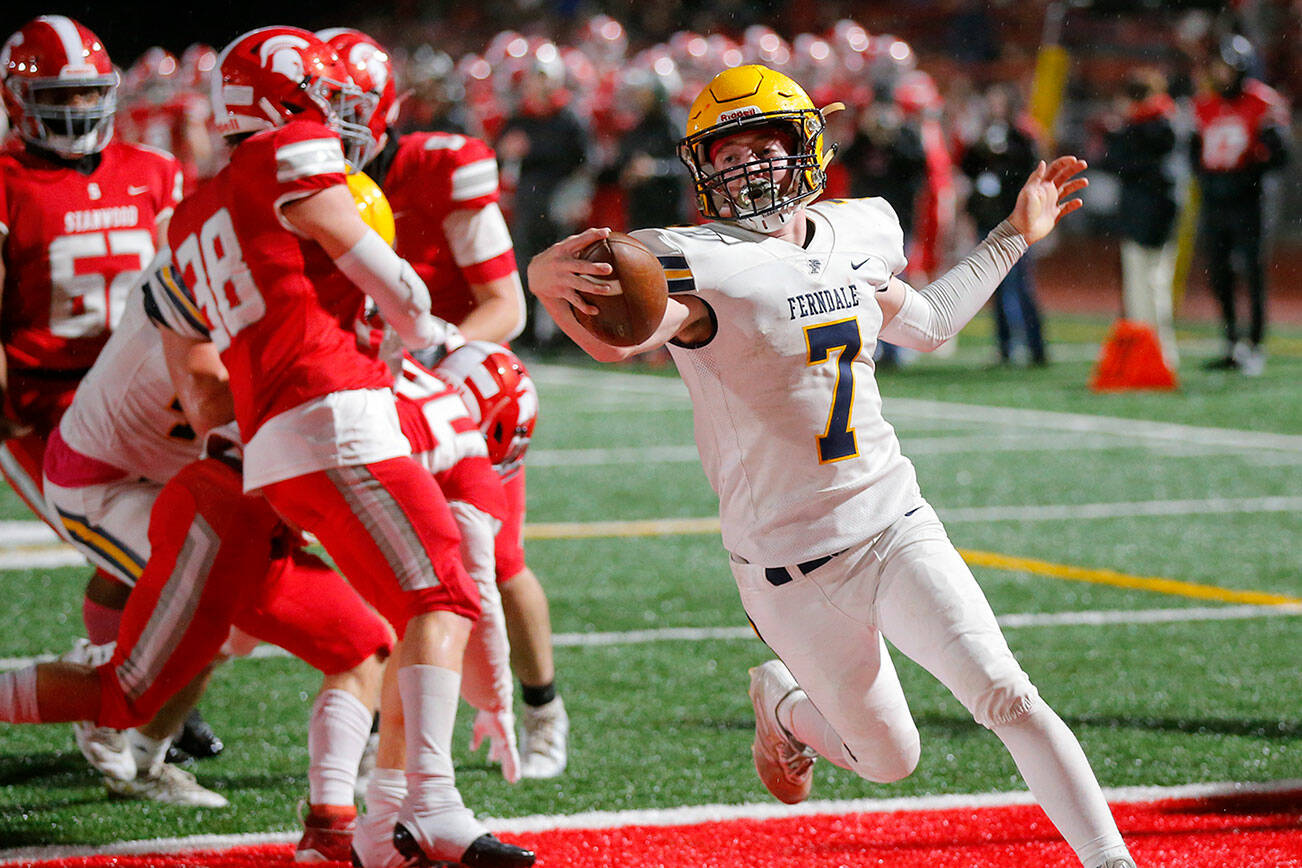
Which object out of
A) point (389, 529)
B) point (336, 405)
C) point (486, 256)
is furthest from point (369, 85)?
point (389, 529)

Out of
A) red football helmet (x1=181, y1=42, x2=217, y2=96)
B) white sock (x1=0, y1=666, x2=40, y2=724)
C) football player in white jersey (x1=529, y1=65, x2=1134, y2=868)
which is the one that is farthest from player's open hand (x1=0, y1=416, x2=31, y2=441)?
red football helmet (x1=181, y1=42, x2=217, y2=96)

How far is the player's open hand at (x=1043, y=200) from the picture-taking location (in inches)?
139

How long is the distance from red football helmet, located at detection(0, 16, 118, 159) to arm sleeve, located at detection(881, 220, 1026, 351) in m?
2.30

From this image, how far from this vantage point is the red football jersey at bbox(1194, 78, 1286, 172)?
1219cm

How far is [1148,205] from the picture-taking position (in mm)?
12133

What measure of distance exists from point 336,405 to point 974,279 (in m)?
1.34

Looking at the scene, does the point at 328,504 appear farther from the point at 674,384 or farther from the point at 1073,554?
the point at 674,384

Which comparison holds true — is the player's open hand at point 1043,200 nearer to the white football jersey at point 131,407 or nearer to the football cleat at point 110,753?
the white football jersey at point 131,407

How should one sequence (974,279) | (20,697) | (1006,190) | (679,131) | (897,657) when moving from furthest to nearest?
(679,131), (1006,190), (897,657), (974,279), (20,697)

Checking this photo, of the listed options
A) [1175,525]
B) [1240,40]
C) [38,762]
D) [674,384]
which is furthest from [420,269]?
[1240,40]

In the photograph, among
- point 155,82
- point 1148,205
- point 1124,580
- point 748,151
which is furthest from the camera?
point 155,82

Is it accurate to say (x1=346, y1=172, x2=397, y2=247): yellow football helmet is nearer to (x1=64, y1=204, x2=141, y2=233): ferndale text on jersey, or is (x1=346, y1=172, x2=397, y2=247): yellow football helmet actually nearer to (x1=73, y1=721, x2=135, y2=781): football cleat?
(x1=64, y1=204, x2=141, y2=233): ferndale text on jersey

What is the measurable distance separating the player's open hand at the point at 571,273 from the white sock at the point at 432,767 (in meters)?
0.82

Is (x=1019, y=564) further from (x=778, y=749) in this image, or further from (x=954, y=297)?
(x=954, y=297)
